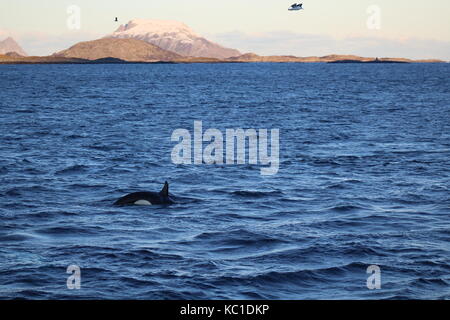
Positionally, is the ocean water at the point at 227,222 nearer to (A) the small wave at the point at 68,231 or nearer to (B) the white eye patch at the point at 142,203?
(A) the small wave at the point at 68,231

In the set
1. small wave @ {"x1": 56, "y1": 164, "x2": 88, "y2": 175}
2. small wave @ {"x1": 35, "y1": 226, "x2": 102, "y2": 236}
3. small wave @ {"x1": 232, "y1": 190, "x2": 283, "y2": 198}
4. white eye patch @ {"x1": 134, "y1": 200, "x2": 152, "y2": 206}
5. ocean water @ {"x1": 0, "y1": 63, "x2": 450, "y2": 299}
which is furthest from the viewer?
small wave @ {"x1": 56, "y1": 164, "x2": 88, "y2": 175}

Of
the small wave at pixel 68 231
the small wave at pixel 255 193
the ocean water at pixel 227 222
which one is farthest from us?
the small wave at pixel 255 193

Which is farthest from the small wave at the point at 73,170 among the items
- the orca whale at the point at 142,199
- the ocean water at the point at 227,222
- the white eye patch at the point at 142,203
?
the white eye patch at the point at 142,203

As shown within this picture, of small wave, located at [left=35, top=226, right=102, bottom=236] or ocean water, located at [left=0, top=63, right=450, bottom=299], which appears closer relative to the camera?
ocean water, located at [left=0, top=63, right=450, bottom=299]

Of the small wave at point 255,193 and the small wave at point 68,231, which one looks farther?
the small wave at point 255,193

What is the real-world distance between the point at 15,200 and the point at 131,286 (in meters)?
10.4

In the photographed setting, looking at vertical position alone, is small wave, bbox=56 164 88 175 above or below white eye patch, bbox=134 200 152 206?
above

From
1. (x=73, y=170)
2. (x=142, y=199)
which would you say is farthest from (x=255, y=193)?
(x=73, y=170)

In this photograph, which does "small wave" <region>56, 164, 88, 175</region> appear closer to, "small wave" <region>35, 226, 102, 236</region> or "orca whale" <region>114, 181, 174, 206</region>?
"orca whale" <region>114, 181, 174, 206</region>

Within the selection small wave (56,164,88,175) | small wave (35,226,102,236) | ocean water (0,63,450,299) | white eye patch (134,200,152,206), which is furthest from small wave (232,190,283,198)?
small wave (56,164,88,175)

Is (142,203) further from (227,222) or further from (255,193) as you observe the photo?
(255,193)

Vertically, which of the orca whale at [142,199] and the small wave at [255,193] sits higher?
the orca whale at [142,199]

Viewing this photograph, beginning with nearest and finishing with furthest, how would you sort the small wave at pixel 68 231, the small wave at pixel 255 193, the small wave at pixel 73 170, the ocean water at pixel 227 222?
the ocean water at pixel 227 222 < the small wave at pixel 68 231 < the small wave at pixel 255 193 < the small wave at pixel 73 170
